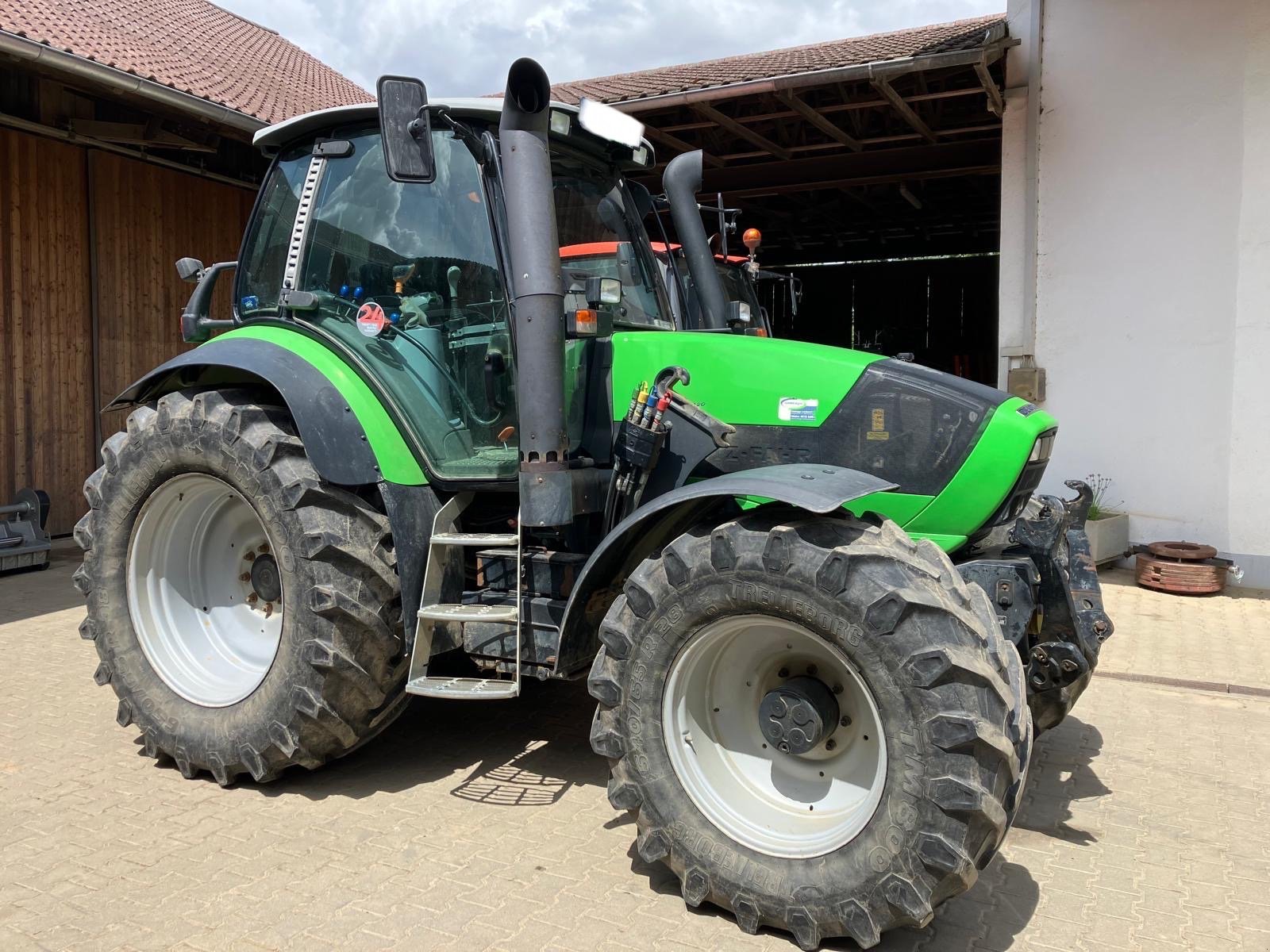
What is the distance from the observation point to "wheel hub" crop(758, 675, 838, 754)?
294cm

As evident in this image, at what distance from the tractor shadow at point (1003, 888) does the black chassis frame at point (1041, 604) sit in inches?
20.6

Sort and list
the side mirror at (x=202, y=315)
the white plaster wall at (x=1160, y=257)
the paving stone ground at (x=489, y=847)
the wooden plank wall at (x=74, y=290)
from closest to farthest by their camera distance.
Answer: the paving stone ground at (x=489, y=847), the side mirror at (x=202, y=315), the white plaster wall at (x=1160, y=257), the wooden plank wall at (x=74, y=290)

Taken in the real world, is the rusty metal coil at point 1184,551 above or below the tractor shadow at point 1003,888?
above

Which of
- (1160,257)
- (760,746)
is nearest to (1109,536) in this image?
(1160,257)

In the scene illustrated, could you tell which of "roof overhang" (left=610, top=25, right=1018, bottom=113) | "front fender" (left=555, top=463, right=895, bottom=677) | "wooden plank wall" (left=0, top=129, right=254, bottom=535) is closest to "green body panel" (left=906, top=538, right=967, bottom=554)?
"front fender" (left=555, top=463, right=895, bottom=677)

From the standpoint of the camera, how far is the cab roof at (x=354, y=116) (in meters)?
3.73

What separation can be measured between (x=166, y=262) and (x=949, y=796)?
401 inches

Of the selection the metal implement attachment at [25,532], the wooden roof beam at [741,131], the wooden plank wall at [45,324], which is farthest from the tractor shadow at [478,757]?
the wooden roof beam at [741,131]

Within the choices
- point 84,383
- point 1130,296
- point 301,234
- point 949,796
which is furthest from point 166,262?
point 949,796

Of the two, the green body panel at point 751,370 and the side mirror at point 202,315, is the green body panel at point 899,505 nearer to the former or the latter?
the green body panel at point 751,370

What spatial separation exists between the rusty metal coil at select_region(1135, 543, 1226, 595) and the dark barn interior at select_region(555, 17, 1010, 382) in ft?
9.57

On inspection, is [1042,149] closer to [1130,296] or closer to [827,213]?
[1130,296]

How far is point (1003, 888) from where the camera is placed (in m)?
3.16

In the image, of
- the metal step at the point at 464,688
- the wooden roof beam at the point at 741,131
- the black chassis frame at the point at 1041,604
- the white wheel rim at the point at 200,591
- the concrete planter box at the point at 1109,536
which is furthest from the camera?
the wooden roof beam at the point at 741,131
